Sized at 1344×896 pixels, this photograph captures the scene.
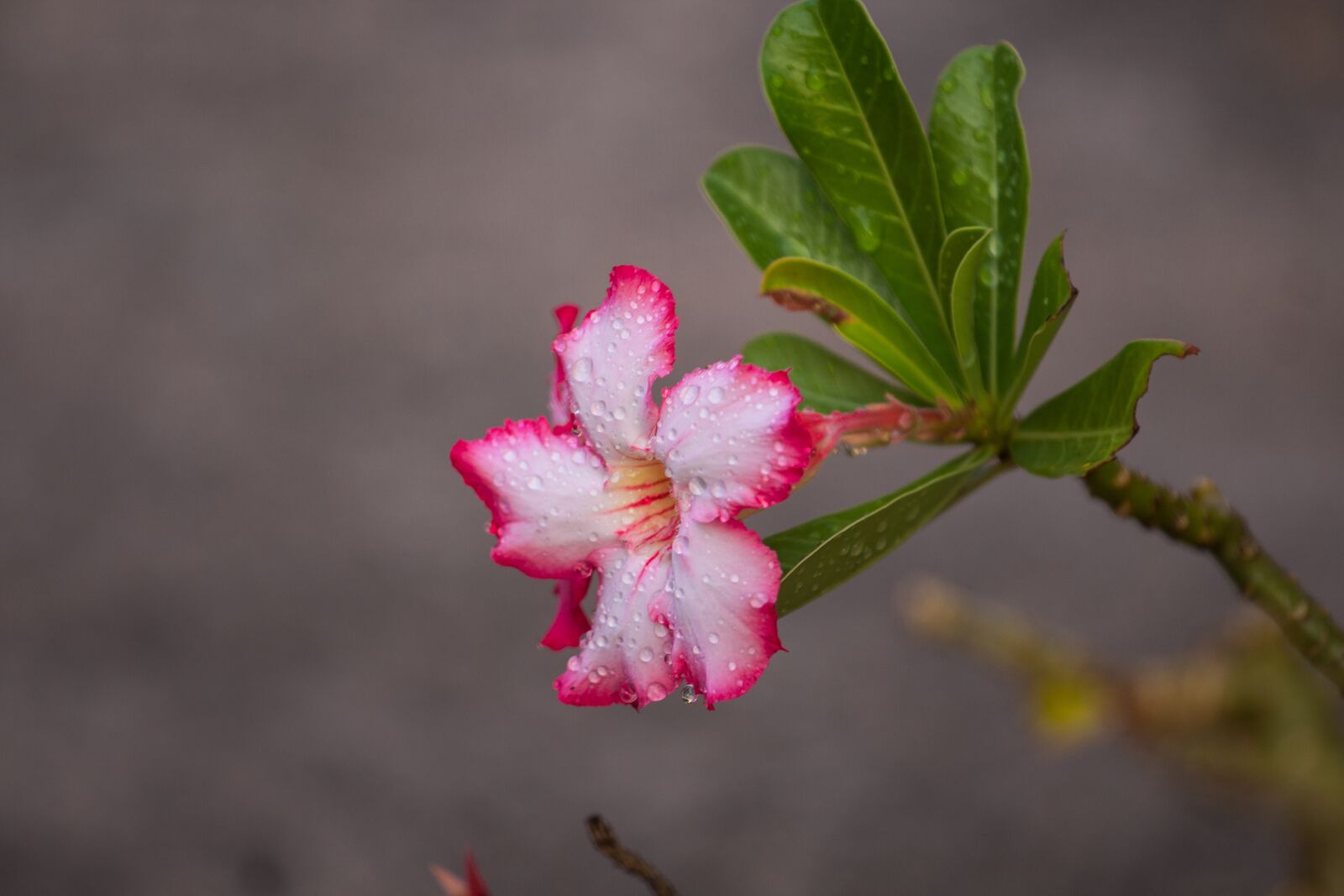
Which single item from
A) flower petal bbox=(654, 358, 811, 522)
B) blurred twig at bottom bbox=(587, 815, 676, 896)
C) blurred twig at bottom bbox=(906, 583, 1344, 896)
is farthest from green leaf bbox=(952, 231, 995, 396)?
blurred twig at bottom bbox=(906, 583, 1344, 896)

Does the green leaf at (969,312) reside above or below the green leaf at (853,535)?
above

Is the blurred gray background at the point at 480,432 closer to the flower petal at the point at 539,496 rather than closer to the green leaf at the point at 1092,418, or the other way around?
the green leaf at the point at 1092,418

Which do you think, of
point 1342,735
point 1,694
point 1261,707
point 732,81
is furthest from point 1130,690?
point 1,694

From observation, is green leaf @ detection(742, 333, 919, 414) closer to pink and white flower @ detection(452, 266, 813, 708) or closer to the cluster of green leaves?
the cluster of green leaves

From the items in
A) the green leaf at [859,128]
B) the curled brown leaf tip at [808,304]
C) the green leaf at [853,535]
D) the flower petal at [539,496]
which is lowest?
the green leaf at [853,535]

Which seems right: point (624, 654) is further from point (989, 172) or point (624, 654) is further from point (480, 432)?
point (480, 432)

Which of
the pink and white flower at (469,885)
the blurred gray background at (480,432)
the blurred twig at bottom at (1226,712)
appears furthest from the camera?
the blurred gray background at (480,432)

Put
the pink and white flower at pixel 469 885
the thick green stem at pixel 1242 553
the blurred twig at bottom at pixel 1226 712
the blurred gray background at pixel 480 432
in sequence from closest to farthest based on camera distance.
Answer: the pink and white flower at pixel 469 885 → the thick green stem at pixel 1242 553 → the blurred twig at bottom at pixel 1226 712 → the blurred gray background at pixel 480 432

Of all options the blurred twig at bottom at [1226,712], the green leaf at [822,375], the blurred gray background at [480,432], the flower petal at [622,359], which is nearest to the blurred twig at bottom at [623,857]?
the flower petal at [622,359]

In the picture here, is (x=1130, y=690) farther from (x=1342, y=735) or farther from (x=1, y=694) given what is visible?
(x=1, y=694)
